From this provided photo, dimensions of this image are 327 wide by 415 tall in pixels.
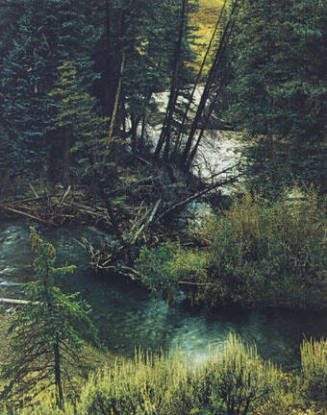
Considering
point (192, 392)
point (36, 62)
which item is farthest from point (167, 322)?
point (36, 62)

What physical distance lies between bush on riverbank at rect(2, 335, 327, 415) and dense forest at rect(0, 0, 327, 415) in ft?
0.11

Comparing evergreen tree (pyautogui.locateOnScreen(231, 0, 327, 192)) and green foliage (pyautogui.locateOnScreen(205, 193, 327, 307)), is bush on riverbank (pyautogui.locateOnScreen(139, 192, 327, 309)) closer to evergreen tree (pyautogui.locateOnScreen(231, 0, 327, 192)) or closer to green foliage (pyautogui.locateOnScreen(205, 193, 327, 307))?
green foliage (pyautogui.locateOnScreen(205, 193, 327, 307))

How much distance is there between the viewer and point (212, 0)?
43.8 meters

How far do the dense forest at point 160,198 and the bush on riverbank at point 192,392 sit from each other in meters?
0.03

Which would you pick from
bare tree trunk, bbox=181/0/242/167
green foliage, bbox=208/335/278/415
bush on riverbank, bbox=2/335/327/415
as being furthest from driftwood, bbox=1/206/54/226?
green foliage, bbox=208/335/278/415

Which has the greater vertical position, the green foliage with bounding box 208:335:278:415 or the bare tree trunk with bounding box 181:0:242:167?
the bare tree trunk with bounding box 181:0:242:167

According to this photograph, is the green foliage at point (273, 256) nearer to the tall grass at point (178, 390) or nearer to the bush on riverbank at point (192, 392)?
the bush on riverbank at point (192, 392)

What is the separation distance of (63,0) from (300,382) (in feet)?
66.9

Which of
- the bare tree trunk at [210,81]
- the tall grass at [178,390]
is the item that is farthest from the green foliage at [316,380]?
the bare tree trunk at [210,81]

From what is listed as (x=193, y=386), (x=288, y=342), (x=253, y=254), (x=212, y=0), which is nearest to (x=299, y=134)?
(x=253, y=254)

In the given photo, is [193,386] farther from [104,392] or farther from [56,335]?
[56,335]

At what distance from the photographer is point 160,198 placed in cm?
1973

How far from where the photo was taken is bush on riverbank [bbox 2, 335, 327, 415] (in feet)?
22.4

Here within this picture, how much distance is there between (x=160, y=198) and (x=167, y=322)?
25.4 feet
